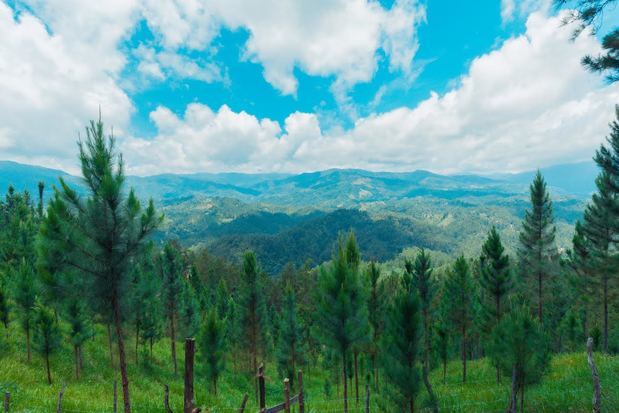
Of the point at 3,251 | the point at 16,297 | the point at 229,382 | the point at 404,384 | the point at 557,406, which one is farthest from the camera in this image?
the point at 3,251

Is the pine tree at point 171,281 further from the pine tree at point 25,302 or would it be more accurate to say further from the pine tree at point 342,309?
the pine tree at point 342,309

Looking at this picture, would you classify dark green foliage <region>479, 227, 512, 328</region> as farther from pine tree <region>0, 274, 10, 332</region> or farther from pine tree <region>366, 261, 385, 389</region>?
pine tree <region>0, 274, 10, 332</region>

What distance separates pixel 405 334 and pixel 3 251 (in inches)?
1701

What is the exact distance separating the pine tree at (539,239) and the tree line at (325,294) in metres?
0.09

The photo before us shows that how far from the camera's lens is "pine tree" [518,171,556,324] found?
79.4 ft

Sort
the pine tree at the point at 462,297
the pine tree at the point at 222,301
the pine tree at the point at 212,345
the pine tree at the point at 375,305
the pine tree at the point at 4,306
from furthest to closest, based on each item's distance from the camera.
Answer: the pine tree at the point at 222,301, the pine tree at the point at 462,297, the pine tree at the point at 212,345, the pine tree at the point at 375,305, the pine tree at the point at 4,306

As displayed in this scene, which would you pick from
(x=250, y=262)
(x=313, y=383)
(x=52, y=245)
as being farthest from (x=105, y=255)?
(x=313, y=383)

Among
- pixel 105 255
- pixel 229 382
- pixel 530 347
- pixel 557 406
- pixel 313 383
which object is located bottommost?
pixel 313 383

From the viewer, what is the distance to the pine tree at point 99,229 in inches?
324

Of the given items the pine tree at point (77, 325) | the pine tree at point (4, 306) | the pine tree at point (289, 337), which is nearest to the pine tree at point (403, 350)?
the pine tree at point (77, 325)

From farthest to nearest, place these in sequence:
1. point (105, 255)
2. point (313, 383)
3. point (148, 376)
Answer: point (313, 383) < point (148, 376) < point (105, 255)

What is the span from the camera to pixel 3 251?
32.9 m

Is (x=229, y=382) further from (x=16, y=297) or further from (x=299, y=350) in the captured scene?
(x=16, y=297)

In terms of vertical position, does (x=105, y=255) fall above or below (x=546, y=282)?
above
